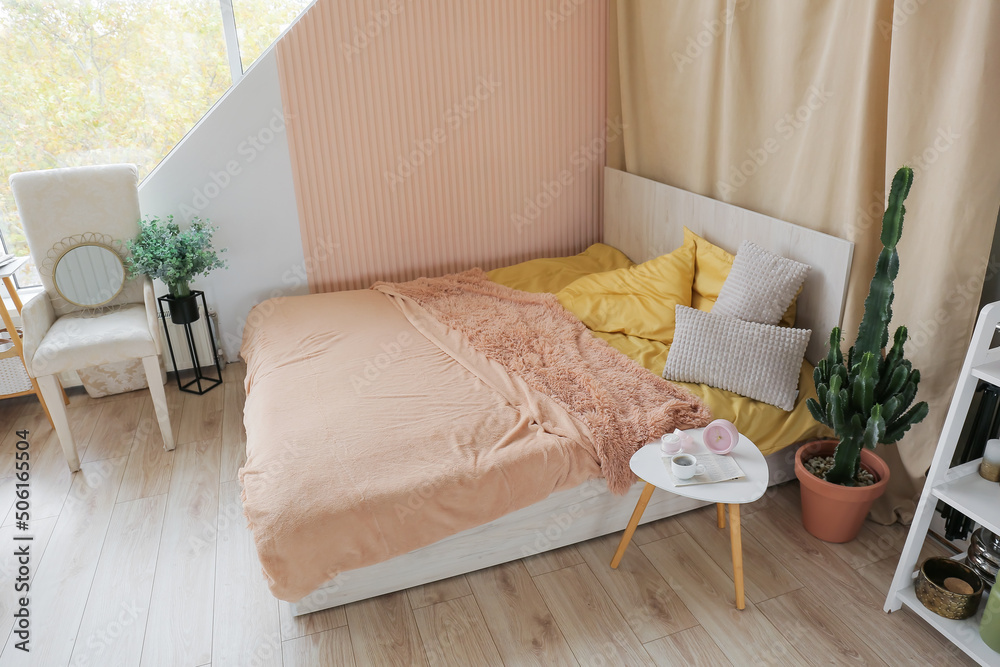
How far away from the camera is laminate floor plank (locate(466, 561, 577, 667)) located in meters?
1.71

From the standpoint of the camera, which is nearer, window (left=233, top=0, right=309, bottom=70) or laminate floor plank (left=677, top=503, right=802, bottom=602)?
laminate floor plank (left=677, top=503, right=802, bottom=602)

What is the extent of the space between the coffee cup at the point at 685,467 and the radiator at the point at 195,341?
2421 millimetres

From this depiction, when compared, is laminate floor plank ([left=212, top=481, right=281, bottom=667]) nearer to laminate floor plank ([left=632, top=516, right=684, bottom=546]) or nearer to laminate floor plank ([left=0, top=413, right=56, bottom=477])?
laminate floor plank ([left=0, top=413, right=56, bottom=477])

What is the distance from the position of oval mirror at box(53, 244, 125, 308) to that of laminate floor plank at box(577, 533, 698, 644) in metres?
2.28

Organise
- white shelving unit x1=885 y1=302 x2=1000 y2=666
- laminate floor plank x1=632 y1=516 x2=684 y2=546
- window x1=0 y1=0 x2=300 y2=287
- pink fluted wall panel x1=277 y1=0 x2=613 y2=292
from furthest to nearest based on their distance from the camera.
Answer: pink fluted wall panel x1=277 y1=0 x2=613 y2=292, window x1=0 y1=0 x2=300 y2=287, laminate floor plank x1=632 y1=516 x2=684 y2=546, white shelving unit x1=885 y1=302 x2=1000 y2=666

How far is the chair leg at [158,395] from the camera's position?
2.54m

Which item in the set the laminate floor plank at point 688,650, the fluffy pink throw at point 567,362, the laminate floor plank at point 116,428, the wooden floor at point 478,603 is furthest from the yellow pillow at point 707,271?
the laminate floor plank at point 116,428

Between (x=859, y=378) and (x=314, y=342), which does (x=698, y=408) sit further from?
(x=314, y=342)

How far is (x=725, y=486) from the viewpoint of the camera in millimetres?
1682

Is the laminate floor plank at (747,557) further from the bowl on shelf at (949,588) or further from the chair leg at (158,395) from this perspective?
the chair leg at (158,395)

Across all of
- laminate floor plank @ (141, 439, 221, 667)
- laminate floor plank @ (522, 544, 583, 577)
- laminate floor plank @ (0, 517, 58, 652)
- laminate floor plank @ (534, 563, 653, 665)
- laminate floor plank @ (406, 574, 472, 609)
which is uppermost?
laminate floor plank @ (522, 544, 583, 577)

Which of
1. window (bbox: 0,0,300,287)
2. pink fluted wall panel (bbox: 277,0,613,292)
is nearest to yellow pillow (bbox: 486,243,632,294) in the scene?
pink fluted wall panel (bbox: 277,0,613,292)

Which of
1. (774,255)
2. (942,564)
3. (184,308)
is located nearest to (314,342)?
(184,308)

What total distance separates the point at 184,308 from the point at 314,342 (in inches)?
29.1
